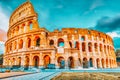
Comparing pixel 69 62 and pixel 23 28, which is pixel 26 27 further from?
pixel 69 62

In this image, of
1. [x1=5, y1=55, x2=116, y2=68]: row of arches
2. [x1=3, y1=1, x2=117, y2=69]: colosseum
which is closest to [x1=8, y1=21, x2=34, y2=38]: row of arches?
[x1=3, y1=1, x2=117, y2=69]: colosseum

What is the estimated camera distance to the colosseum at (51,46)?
26.8m

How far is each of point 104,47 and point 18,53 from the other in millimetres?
24495

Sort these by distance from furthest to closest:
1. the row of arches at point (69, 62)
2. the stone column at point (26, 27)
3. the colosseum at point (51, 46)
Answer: the stone column at point (26, 27)
the row of arches at point (69, 62)
the colosseum at point (51, 46)

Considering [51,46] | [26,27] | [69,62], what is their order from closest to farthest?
1. [51,46]
2. [69,62]
3. [26,27]

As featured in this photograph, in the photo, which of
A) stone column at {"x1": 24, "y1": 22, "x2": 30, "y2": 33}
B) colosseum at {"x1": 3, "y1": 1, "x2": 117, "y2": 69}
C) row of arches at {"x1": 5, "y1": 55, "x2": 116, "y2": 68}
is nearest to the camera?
colosseum at {"x1": 3, "y1": 1, "x2": 117, "y2": 69}

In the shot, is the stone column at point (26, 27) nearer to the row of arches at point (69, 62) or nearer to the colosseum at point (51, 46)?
the colosseum at point (51, 46)

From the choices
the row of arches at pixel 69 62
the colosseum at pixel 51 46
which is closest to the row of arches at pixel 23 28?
the colosseum at pixel 51 46

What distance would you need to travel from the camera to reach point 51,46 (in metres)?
26.5

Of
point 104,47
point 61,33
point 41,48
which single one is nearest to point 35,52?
point 41,48

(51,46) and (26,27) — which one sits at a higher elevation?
(26,27)

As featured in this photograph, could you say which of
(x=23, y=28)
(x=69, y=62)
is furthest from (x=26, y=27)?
(x=69, y=62)

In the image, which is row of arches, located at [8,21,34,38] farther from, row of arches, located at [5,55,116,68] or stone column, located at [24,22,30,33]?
row of arches, located at [5,55,116,68]

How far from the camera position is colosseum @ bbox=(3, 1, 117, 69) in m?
26.8
